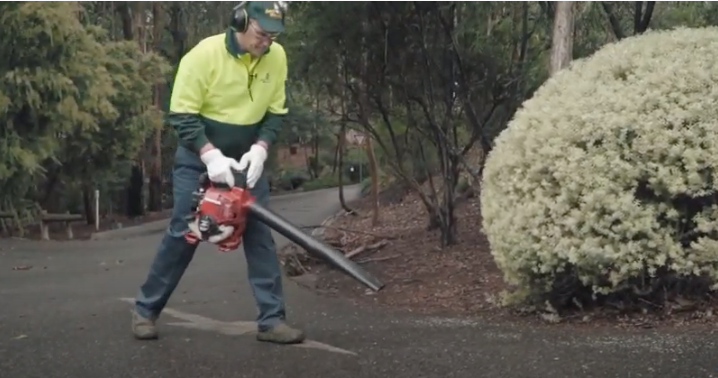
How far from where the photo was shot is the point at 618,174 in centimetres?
535

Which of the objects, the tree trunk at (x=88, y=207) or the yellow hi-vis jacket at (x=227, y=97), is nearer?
the yellow hi-vis jacket at (x=227, y=97)

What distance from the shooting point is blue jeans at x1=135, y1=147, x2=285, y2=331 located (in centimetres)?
526

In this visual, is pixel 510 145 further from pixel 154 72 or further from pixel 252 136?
pixel 154 72

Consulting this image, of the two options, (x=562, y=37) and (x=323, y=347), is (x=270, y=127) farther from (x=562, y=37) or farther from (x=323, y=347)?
(x=562, y=37)

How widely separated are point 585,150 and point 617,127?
216mm

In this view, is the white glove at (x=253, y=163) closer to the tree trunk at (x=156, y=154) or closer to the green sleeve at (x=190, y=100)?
the green sleeve at (x=190, y=100)

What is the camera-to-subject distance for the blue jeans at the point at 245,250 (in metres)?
5.26

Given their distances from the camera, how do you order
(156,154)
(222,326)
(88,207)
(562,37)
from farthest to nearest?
(156,154), (88,207), (562,37), (222,326)

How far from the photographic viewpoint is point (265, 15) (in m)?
5.08

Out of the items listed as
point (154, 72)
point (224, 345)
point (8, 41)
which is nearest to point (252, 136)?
point (224, 345)

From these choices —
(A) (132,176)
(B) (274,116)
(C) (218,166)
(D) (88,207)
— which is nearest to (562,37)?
(B) (274,116)

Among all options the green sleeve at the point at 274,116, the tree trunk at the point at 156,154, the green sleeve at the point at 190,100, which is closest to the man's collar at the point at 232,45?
the green sleeve at the point at 190,100

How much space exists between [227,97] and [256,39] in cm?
34

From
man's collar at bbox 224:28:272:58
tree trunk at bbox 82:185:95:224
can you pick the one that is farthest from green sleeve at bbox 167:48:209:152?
tree trunk at bbox 82:185:95:224
